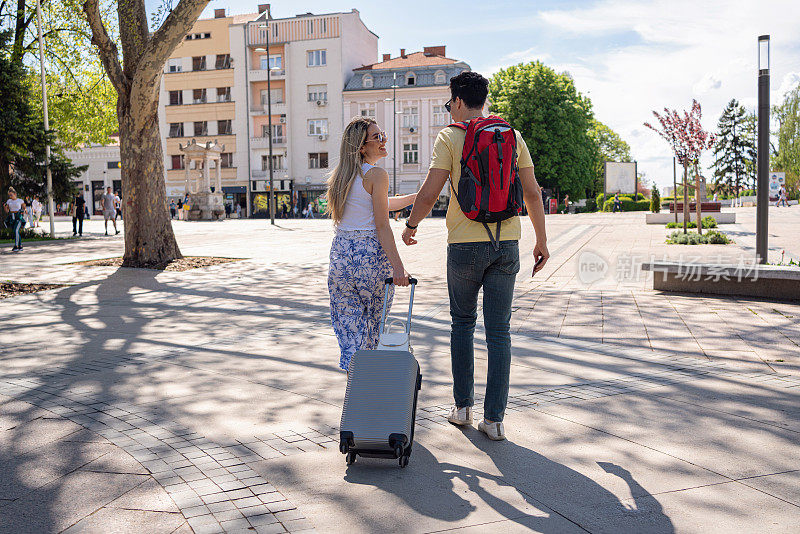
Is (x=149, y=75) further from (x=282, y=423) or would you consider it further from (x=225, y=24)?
(x=225, y=24)

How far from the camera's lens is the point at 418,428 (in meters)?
4.32

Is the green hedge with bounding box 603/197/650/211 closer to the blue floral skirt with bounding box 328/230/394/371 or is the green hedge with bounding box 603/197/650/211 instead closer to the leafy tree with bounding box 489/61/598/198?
the leafy tree with bounding box 489/61/598/198

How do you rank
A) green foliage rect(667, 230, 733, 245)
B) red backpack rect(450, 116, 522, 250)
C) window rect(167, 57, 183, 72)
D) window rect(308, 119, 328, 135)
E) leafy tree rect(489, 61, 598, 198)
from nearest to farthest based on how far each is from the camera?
red backpack rect(450, 116, 522, 250), green foliage rect(667, 230, 733, 245), leafy tree rect(489, 61, 598, 198), window rect(308, 119, 328, 135), window rect(167, 57, 183, 72)

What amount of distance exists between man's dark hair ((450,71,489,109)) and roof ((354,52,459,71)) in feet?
207

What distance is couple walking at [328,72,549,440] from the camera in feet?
13.1

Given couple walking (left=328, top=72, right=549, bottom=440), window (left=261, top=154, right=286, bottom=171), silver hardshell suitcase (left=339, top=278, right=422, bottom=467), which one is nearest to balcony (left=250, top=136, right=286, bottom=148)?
window (left=261, top=154, right=286, bottom=171)

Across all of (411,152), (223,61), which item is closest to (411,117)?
(411,152)

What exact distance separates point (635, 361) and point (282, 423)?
123 inches

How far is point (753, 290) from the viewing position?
920 cm

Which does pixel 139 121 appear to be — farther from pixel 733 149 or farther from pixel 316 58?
pixel 733 149

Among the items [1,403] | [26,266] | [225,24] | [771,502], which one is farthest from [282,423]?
[225,24]

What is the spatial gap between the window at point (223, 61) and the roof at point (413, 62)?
1188cm

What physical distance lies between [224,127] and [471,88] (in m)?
66.4

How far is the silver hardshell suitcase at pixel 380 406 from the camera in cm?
352
